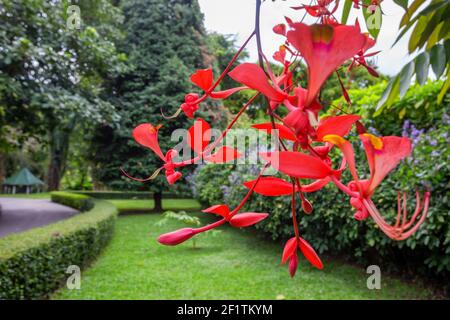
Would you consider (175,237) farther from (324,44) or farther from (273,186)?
(324,44)

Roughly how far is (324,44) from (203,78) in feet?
0.54

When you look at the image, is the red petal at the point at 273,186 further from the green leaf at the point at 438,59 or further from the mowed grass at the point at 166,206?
the mowed grass at the point at 166,206

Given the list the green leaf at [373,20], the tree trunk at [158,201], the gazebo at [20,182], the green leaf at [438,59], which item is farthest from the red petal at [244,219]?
the gazebo at [20,182]

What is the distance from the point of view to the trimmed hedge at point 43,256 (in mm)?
3002

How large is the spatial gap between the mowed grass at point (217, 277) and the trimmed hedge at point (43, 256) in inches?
8.3

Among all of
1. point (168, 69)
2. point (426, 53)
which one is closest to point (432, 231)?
point (426, 53)

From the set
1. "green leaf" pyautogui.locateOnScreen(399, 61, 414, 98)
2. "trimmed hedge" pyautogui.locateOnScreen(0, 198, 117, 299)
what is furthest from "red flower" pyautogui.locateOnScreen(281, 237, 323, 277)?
"trimmed hedge" pyautogui.locateOnScreen(0, 198, 117, 299)

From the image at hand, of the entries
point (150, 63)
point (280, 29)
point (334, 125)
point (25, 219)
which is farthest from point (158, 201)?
point (334, 125)

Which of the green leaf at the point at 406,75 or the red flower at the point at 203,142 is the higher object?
the green leaf at the point at 406,75

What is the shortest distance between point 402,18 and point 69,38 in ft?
20.7

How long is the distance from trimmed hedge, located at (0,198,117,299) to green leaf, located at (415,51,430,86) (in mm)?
Answer: 2929

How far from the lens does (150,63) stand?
919 centimetres

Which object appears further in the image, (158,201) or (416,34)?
(158,201)

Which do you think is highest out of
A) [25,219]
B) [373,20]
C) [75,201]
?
[373,20]
